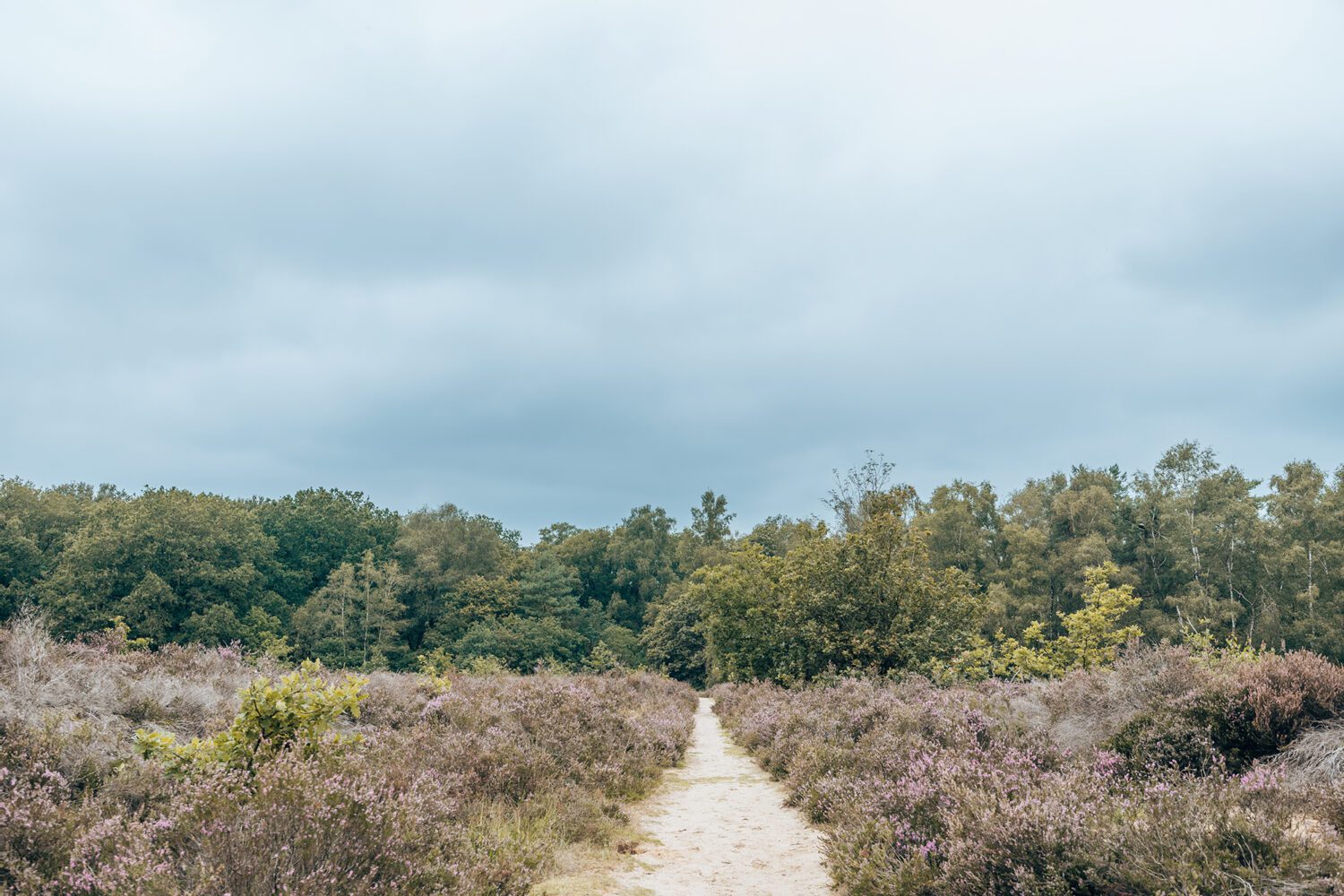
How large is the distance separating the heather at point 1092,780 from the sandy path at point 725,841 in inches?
18.0

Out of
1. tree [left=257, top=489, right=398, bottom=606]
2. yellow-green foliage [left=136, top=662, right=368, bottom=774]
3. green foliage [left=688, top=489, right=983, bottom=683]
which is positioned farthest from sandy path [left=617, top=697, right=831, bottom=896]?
tree [left=257, top=489, right=398, bottom=606]

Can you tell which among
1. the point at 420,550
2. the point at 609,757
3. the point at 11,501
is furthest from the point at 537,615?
the point at 609,757

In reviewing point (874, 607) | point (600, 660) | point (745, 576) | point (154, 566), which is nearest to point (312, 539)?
point (154, 566)

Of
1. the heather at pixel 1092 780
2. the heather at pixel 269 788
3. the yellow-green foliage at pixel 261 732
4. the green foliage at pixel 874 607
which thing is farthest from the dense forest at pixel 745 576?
the yellow-green foliage at pixel 261 732

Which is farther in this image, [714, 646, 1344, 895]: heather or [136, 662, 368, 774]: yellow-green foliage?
[136, 662, 368, 774]: yellow-green foliage

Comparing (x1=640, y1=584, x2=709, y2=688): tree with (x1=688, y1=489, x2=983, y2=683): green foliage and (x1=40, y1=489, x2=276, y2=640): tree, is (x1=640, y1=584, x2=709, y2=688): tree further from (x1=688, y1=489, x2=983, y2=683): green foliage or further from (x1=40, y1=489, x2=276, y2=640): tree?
(x1=688, y1=489, x2=983, y2=683): green foliage

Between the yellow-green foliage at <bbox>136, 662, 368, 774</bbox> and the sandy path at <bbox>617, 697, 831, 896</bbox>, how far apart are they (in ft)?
10.8

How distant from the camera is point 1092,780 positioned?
224 inches

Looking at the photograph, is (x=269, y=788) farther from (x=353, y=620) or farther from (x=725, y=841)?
(x=353, y=620)

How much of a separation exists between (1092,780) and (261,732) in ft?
22.3

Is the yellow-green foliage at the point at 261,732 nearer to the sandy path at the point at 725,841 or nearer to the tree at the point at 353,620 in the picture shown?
the sandy path at the point at 725,841

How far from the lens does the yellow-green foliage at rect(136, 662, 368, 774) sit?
18.6ft

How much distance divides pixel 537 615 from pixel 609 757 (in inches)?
2349

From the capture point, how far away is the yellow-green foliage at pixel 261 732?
568 cm
